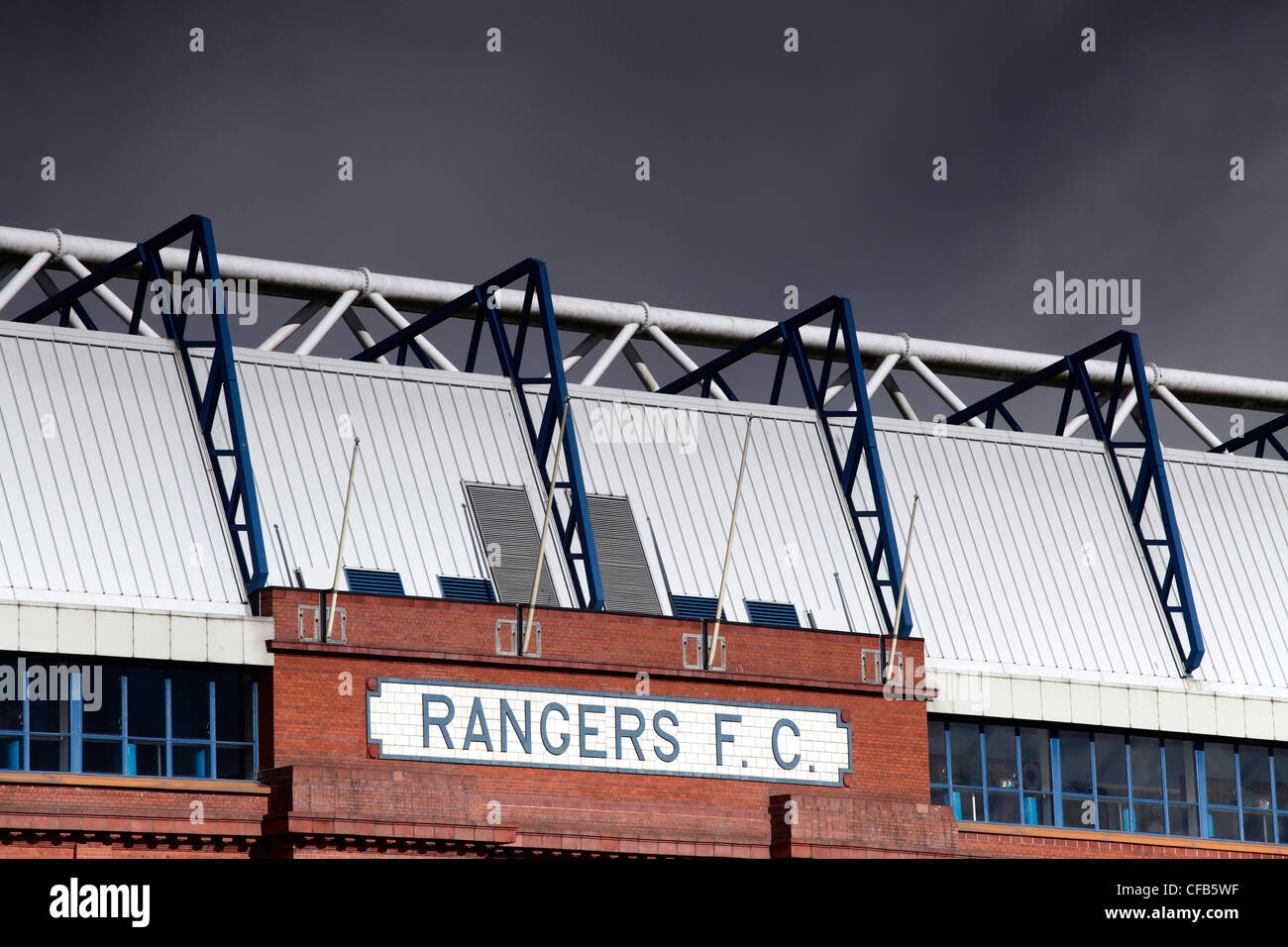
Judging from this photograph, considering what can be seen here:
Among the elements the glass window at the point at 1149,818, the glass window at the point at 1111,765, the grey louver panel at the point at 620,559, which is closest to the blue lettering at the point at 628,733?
the grey louver panel at the point at 620,559

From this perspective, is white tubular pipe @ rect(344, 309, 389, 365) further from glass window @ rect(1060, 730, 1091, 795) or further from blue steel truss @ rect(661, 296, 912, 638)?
glass window @ rect(1060, 730, 1091, 795)

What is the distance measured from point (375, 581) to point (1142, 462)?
22.6 metres

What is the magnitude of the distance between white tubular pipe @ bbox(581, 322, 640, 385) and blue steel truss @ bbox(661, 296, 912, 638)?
187cm

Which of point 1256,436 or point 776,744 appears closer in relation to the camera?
point 776,744

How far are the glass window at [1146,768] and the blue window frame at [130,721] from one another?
2146cm

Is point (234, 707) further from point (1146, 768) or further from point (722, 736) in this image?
point (1146, 768)

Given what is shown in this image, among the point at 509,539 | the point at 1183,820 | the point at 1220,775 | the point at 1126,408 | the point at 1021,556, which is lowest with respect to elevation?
the point at 1183,820

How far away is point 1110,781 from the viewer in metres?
50.8

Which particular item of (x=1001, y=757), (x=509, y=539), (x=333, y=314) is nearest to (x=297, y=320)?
(x=333, y=314)

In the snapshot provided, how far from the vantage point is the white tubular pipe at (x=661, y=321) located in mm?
53281

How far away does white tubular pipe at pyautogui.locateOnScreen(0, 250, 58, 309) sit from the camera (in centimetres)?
5091

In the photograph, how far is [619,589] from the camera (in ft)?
158

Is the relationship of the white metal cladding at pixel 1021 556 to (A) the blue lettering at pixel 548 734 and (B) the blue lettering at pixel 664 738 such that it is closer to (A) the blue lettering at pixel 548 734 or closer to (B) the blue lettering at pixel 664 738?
(B) the blue lettering at pixel 664 738
